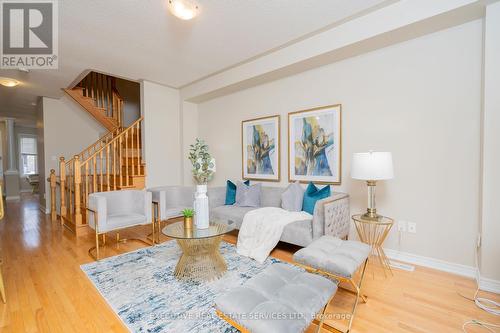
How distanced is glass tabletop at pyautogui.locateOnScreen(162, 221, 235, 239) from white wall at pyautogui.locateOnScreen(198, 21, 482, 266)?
179cm

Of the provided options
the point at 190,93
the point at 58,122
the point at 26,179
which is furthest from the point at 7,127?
the point at 190,93

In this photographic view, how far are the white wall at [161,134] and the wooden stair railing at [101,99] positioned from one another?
4.81ft

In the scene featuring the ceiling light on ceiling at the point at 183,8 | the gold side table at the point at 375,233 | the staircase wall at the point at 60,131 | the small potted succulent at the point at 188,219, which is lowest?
the gold side table at the point at 375,233

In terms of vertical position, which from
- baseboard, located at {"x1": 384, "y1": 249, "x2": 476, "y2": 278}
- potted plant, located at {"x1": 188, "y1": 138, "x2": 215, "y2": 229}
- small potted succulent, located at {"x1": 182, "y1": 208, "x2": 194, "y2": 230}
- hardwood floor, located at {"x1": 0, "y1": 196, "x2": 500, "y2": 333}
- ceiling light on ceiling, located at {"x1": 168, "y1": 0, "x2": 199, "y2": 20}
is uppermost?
ceiling light on ceiling, located at {"x1": 168, "y1": 0, "x2": 199, "y2": 20}

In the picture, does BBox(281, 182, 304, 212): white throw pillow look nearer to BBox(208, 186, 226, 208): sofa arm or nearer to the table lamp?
the table lamp

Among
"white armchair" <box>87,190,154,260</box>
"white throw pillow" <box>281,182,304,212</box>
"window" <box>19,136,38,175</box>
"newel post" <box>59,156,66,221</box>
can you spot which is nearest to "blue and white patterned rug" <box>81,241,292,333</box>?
"white armchair" <box>87,190,154,260</box>

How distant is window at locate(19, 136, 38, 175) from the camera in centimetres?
934

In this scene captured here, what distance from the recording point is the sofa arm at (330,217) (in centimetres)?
273

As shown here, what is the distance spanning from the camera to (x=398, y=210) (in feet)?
9.73

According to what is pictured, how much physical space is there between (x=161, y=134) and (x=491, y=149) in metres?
5.10

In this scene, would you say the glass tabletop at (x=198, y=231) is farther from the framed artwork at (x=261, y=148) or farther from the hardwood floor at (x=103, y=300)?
the framed artwork at (x=261, y=148)

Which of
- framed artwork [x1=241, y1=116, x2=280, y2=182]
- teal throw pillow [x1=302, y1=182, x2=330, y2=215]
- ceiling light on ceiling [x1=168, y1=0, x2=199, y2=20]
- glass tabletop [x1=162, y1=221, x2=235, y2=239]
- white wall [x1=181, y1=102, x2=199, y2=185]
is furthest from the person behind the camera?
white wall [x1=181, y1=102, x2=199, y2=185]

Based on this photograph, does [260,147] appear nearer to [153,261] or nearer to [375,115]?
[375,115]

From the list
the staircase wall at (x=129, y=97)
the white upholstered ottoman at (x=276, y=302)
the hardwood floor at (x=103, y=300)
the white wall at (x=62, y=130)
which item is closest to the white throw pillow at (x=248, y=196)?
the hardwood floor at (x=103, y=300)
